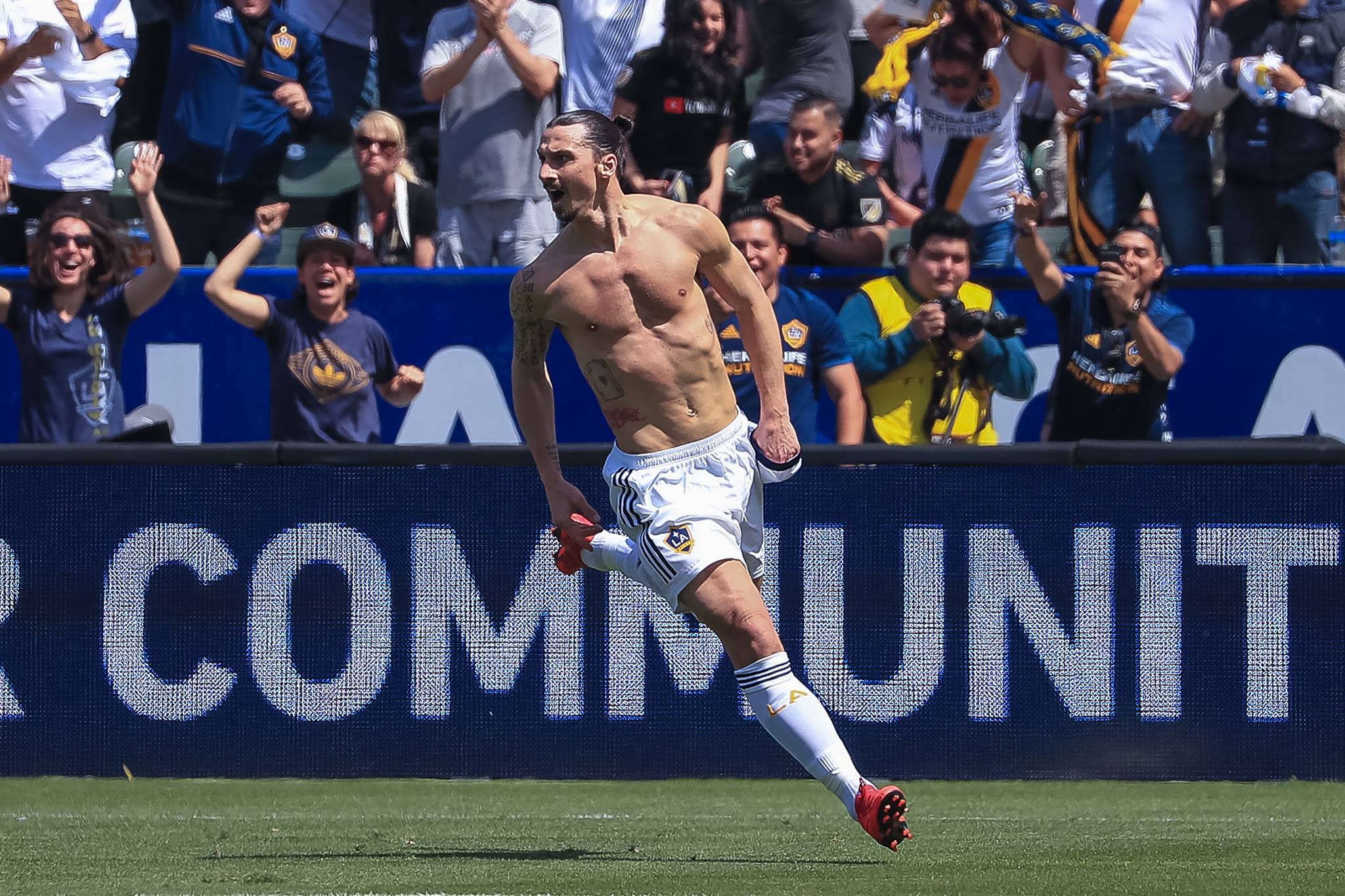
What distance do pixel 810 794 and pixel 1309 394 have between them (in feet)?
12.4

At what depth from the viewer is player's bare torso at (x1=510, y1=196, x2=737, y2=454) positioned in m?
5.54

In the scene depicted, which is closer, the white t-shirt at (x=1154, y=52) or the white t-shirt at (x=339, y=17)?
the white t-shirt at (x=1154, y=52)

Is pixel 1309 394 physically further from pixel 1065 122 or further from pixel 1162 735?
pixel 1162 735

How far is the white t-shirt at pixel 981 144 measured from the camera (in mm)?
9586

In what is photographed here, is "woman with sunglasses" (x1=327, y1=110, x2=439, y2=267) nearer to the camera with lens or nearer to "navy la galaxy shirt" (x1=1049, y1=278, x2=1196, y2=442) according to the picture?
the camera with lens

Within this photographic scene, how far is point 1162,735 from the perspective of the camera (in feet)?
24.4

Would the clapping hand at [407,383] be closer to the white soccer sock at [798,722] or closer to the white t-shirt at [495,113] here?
the white t-shirt at [495,113]

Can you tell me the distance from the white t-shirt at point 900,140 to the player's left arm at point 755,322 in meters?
4.37

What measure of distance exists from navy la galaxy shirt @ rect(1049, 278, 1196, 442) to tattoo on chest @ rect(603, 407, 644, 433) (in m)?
3.72

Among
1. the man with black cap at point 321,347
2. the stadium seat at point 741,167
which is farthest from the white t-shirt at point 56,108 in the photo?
the stadium seat at point 741,167

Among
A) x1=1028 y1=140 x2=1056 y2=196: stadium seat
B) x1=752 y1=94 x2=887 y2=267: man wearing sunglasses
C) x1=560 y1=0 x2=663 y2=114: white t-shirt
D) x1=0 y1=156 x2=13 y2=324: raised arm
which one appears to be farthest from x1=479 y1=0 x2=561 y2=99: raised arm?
x1=1028 y1=140 x2=1056 y2=196: stadium seat

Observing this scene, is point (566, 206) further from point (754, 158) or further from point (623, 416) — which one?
point (754, 158)

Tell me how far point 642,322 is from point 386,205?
4895 mm

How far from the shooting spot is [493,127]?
9.72 m
